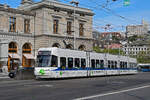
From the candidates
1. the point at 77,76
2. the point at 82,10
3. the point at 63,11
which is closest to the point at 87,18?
the point at 82,10

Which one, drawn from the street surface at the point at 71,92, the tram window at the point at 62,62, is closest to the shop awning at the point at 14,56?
the tram window at the point at 62,62

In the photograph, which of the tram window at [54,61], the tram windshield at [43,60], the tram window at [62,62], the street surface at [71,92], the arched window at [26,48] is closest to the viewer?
the street surface at [71,92]

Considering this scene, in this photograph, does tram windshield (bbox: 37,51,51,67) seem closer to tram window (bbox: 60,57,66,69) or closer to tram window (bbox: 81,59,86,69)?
tram window (bbox: 60,57,66,69)

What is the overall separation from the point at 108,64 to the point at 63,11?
2146 cm

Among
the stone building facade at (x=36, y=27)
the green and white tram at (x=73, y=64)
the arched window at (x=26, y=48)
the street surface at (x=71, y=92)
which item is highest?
the stone building facade at (x=36, y=27)

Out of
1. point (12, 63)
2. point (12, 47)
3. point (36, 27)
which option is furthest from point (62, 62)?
point (36, 27)

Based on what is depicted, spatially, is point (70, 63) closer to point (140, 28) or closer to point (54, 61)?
point (54, 61)

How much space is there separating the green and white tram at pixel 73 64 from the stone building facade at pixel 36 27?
47.3 feet

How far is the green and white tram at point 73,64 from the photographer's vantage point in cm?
2334

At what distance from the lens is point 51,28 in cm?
4912

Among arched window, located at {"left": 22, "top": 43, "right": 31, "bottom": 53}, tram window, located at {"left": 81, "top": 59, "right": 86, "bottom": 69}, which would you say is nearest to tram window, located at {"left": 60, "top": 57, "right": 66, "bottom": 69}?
tram window, located at {"left": 81, "top": 59, "right": 86, "bottom": 69}

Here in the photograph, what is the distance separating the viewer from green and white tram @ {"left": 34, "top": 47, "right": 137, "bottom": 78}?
919 inches

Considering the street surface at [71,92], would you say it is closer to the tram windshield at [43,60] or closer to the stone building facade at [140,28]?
the tram windshield at [43,60]

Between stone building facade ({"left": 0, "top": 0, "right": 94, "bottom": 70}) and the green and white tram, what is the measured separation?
14.4m
